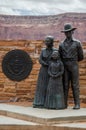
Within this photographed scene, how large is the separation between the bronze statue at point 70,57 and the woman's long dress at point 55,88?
0.14 m

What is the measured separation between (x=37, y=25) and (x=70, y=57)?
1174 inches

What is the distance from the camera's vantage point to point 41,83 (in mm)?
9266

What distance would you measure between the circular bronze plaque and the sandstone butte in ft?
85.9

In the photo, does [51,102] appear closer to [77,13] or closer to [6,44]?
[6,44]

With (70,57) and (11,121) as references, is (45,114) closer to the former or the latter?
(11,121)

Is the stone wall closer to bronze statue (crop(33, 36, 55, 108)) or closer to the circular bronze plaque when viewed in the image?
the circular bronze plaque

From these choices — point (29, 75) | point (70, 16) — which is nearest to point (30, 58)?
point (29, 75)

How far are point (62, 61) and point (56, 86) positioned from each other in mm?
540

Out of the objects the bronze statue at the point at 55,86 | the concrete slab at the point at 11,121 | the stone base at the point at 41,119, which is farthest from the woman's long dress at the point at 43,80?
the concrete slab at the point at 11,121

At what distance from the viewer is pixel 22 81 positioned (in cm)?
1130

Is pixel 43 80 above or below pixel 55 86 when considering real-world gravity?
above

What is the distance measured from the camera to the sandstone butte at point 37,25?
38.2 meters

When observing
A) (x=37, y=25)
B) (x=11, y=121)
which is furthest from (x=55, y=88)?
(x=37, y=25)

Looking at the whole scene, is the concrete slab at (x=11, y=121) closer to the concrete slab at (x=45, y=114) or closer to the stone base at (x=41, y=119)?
the stone base at (x=41, y=119)
